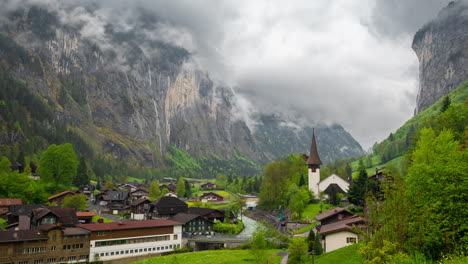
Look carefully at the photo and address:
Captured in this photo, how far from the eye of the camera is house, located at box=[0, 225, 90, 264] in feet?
163

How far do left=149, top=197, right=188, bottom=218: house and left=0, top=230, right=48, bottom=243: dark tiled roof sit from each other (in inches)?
1518

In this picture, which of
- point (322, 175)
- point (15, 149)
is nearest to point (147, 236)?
point (322, 175)

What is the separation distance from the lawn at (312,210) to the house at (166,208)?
30953 millimetres

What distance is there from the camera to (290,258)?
45.4 m

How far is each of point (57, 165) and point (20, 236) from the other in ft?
182

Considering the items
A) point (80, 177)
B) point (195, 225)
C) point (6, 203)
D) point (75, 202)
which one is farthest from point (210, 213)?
point (80, 177)

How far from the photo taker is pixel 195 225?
79812 millimetres

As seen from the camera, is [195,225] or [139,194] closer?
[195,225]

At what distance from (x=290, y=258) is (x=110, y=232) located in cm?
3127

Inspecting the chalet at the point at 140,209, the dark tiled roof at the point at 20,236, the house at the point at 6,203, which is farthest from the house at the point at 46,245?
the chalet at the point at 140,209

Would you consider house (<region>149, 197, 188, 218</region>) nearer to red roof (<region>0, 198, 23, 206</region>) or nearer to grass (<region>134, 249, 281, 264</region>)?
red roof (<region>0, 198, 23, 206</region>)

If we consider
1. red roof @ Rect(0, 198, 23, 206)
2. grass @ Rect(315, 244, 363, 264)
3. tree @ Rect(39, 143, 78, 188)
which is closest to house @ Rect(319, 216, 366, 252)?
grass @ Rect(315, 244, 363, 264)

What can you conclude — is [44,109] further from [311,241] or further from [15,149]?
[311,241]

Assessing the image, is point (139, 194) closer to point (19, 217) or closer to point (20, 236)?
point (19, 217)
